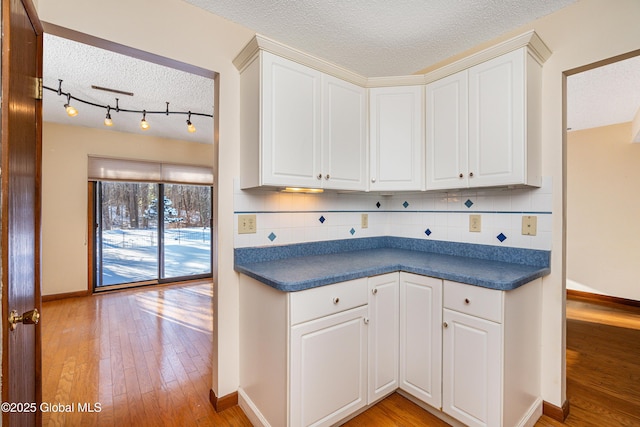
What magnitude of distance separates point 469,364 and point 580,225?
4.00 metres

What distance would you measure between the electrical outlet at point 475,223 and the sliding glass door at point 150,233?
4.42 meters

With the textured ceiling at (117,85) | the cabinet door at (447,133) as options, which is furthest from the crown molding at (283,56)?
the textured ceiling at (117,85)

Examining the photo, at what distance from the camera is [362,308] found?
1.65 metres

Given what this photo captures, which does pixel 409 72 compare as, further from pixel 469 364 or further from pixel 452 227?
pixel 469 364

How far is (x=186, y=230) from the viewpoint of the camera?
507cm

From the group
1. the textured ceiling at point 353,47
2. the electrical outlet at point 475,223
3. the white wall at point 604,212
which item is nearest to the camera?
the textured ceiling at point 353,47

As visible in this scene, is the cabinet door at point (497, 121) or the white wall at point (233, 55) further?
the cabinet door at point (497, 121)

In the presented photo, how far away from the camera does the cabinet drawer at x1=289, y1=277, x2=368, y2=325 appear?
1391 mm

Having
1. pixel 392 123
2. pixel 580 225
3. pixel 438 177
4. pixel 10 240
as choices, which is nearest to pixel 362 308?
pixel 438 177

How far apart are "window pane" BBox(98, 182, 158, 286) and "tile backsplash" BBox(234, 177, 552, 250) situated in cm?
361

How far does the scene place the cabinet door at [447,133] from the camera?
6.08 ft

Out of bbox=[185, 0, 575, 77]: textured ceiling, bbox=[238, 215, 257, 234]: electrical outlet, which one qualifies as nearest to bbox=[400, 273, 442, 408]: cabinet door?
bbox=[238, 215, 257, 234]: electrical outlet

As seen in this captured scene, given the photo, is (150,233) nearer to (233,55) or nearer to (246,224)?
(246,224)

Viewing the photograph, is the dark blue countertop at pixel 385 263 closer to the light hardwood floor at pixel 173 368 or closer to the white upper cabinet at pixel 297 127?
the white upper cabinet at pixel 297 127
